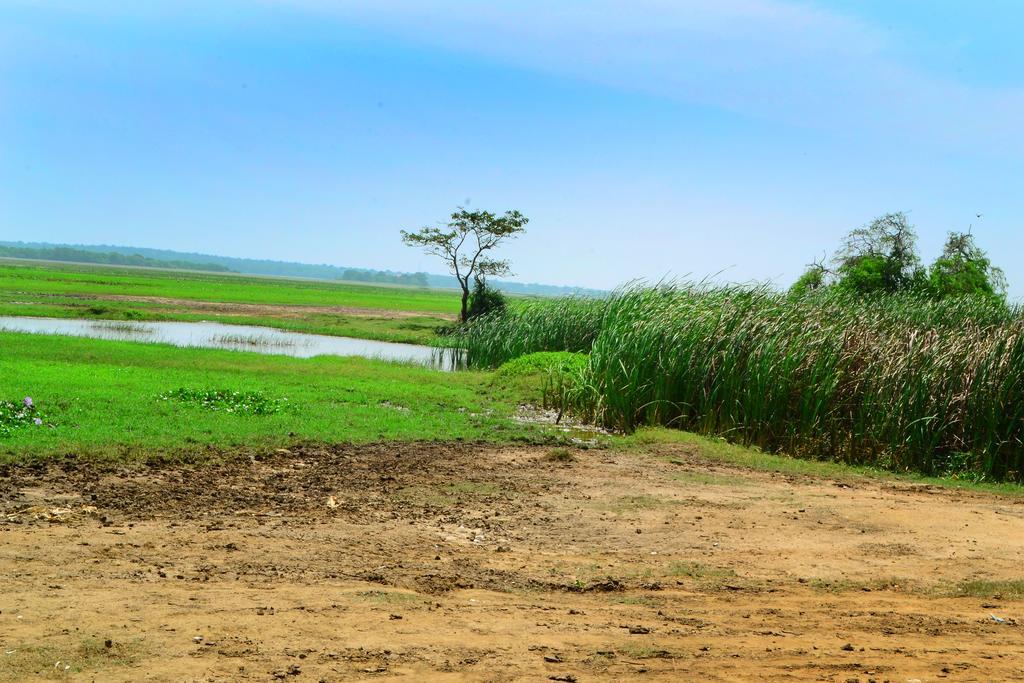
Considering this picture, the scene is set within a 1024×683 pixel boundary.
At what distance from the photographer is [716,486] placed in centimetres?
1017

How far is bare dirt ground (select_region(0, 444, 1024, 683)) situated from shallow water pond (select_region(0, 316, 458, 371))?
1909cm

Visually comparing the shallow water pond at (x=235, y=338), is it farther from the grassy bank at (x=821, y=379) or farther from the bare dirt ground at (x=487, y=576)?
the bare dirt ground at (x=487, y=576)

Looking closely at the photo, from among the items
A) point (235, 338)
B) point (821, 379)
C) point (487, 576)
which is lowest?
point (235, 338)

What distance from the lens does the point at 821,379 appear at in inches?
514

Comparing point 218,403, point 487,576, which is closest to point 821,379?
point 487,576

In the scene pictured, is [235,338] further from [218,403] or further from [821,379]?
[821,379]

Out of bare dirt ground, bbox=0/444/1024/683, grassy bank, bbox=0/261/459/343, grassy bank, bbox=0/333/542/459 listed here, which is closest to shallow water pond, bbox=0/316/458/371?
grassy bank, bbox=0/261/459/343

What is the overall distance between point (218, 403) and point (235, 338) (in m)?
21.0

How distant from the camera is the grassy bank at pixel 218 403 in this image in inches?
416

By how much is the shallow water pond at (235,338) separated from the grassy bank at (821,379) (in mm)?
13704

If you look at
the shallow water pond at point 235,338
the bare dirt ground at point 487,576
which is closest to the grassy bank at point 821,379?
the bare dirt ground at point 487,576

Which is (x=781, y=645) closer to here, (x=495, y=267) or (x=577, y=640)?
(x=577, y=640)

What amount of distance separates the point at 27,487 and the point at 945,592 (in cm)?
759

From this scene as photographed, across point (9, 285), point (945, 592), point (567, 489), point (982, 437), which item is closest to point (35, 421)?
→ point (567, 489)
